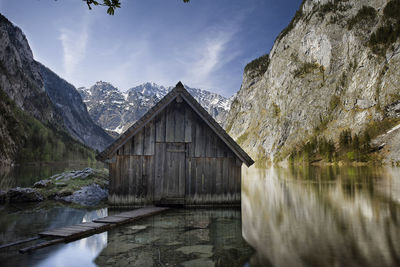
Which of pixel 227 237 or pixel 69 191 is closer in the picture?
pixel 227 237

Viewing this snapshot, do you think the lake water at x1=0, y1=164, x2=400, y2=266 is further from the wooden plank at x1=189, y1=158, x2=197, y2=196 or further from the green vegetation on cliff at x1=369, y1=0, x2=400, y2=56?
the green vegetation on cliff at x1=369, y1=0, x2=400, y2=56

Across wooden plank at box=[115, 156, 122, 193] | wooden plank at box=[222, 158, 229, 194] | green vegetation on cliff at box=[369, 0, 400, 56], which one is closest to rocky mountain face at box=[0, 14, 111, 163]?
wooden plank at box=[115, 156, 122, 193]

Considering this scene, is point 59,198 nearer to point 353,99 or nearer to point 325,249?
point 325,249

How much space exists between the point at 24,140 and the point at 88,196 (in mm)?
112063

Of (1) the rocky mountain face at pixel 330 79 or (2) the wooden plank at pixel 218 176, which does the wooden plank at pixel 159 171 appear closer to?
(2) the wooden plank at pixel 218 176

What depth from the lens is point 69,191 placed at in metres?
19.1

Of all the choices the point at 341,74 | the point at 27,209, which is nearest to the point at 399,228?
the point at 27,209

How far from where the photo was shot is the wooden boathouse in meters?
13.5

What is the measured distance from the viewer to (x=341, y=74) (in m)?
89.2

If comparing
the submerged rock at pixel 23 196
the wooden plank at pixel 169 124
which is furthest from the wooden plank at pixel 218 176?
the submerged rock at pixel 23 196

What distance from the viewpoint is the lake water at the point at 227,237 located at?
693 cm

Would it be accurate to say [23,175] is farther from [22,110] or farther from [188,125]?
[22,110]

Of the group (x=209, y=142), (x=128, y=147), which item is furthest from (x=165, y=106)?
(x=209, y=142)

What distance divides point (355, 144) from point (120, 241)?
242 feet
